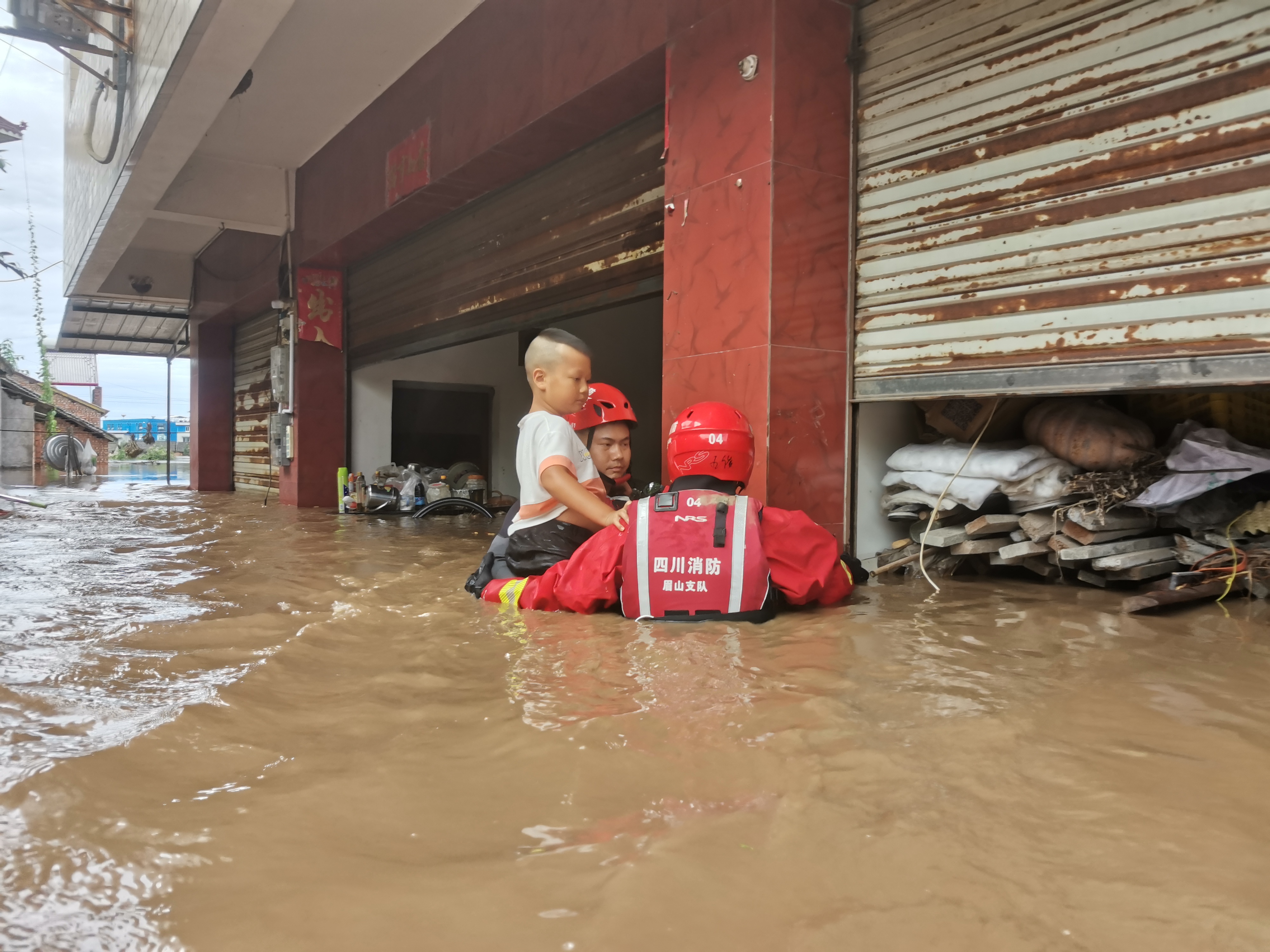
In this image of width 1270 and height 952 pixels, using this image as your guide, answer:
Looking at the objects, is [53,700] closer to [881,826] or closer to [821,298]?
[881,826]

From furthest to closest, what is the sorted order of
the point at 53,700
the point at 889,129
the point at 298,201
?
the point at 298,201
the point at 889,129
the point at 53,700

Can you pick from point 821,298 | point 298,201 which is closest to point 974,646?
point 821,298

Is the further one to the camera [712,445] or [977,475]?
[977,475]

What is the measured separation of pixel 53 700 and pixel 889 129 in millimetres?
3961

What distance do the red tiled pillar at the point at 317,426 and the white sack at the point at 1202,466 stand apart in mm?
8967

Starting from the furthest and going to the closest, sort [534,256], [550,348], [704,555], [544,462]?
[534,256] → [550,348] → [544,462] → [704,555]

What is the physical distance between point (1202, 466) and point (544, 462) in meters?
2.59

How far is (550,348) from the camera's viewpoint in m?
3.72

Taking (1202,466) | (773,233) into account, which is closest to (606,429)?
(773,233)

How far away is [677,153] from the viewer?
4.35 metres

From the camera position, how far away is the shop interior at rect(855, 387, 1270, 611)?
3197mm

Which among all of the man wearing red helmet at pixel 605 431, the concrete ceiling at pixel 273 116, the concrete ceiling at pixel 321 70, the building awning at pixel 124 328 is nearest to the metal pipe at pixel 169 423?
the building awning at pixel 124 328

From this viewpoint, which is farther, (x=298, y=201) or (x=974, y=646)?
(x=298, y=201)

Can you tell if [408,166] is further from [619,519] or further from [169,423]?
[169,423]
